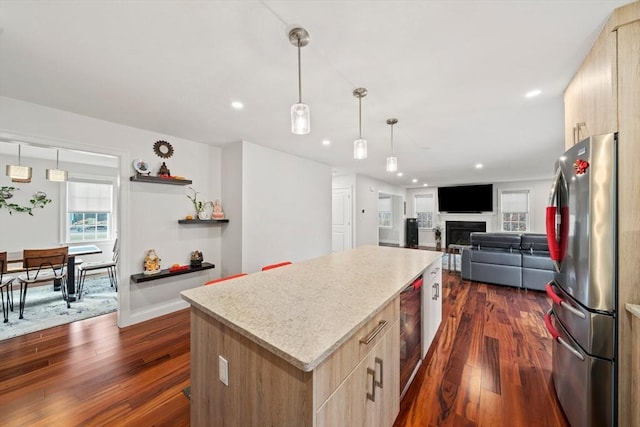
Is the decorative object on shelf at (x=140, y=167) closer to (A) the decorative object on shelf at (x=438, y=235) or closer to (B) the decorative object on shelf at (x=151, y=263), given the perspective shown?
(B) the decorative object on shelf at (x=151, y=263)

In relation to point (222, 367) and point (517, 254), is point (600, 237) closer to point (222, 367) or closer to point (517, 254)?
point (222, 367)

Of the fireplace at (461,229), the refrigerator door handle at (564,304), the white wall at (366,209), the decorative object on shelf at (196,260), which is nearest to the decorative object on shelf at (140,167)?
the decorative object on shelf at (196,260)

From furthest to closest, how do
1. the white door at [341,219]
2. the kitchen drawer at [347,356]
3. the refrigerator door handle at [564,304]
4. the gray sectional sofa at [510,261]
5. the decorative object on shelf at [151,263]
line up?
the white door at [341,219] < the gray sectional sofa at [510,261] < the decorative object on shelf at [151,263] < the refrigerator door handle at [564,304] < the kitchen drawer at [347,356]

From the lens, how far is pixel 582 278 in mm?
1309

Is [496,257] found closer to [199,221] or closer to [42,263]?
[199,221]

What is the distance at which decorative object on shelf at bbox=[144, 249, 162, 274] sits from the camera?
3000mm


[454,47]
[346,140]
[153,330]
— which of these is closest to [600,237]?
[454,47]

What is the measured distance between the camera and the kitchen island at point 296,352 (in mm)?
823

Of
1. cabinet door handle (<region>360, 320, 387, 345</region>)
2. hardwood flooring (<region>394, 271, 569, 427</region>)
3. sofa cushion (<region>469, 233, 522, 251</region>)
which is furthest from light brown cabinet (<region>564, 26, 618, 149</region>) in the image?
sofa cushion (<region>469, 233, 522, 251</region>)

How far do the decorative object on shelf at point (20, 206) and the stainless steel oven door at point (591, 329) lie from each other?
25.5ft

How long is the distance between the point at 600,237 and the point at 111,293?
5.75 metres

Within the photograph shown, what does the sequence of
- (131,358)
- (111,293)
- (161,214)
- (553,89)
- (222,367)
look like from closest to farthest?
1. (222,367)
2. (553,89)
3. (131,358)
4. (161,214)
5. (111,293)

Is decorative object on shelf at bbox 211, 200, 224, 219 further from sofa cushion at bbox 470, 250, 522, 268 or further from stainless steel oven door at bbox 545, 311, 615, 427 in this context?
sofa cushion at bbox 470, 250, 522, 268

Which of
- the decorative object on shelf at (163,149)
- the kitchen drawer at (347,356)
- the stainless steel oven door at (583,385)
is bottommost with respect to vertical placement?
the stainless steel oven door at (583,385)
